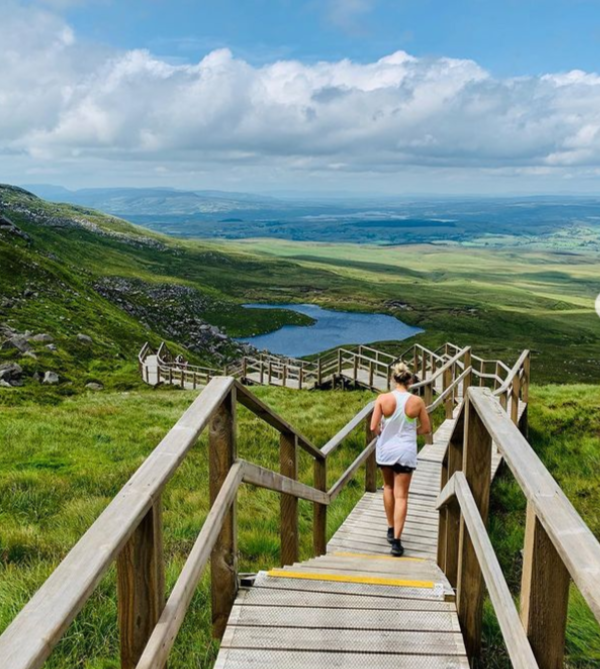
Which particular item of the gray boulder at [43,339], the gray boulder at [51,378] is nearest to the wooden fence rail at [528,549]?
the gray boulder at [51,378]

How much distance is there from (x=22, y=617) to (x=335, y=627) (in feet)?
7.83

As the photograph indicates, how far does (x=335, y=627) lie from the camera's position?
11.3ft

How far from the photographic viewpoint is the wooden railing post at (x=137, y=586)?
221 cm

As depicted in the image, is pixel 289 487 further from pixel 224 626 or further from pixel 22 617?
pixel 22 617

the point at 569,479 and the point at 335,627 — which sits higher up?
the point at 335,627

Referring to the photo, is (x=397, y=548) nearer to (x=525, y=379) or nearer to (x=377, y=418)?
(x=377, y=418)

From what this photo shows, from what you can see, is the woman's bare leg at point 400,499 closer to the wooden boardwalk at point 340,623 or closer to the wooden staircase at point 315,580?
the wooden staircase at point 315,580

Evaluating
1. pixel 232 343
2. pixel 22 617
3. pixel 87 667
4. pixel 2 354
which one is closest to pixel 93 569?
Answer: pixel 22 617

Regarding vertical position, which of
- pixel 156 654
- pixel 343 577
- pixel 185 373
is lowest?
pixel 185 373

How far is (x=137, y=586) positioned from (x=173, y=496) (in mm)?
6048

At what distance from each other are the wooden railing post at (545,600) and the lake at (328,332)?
258ft

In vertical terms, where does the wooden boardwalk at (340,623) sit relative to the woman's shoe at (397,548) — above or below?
above

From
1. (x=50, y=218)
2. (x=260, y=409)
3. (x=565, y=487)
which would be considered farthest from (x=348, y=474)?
(x=50, y=218)

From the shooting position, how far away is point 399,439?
21.6 ft
